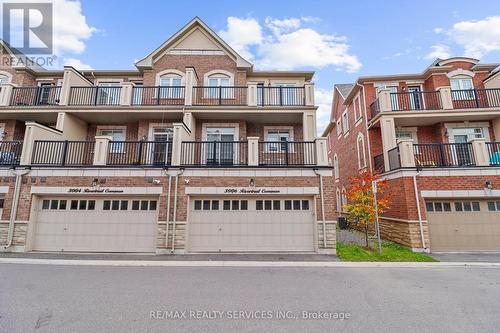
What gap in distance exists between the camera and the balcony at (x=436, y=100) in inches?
511

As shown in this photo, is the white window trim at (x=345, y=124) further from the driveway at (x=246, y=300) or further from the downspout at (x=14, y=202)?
the downspout at (x=14, y=202)

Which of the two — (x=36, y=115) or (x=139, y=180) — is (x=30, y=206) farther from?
(x=36, y=115)

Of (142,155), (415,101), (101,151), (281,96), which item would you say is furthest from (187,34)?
(415,101)

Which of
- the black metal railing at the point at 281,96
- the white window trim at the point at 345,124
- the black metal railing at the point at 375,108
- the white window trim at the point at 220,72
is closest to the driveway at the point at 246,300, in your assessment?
the black metal railing at the point at 281,96

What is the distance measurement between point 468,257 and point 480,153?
4606mm

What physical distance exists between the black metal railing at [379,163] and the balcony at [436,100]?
7.94ft

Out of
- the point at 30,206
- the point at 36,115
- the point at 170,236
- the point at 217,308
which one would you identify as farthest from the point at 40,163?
the point at 217,308

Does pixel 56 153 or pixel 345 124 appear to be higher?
pixel 345 124

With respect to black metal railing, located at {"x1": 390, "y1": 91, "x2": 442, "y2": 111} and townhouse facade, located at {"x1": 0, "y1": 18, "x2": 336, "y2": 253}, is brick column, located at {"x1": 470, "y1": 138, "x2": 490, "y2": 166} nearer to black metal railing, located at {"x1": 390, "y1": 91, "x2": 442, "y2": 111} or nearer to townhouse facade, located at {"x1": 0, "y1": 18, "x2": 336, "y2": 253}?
black metal railing, located at {"x1": 390, "y1": 91, "x2": 442, "y2": 111}

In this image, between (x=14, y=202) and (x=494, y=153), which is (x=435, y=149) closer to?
(x=494, y=153)

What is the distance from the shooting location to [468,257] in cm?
912

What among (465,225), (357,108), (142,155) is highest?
(357,108)

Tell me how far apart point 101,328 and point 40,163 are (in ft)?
31.5

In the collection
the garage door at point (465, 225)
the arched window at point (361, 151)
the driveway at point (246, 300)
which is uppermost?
the arched window at point (361, 151)
